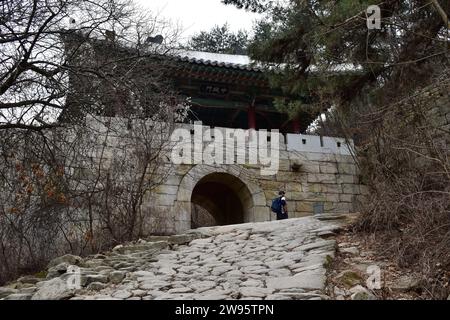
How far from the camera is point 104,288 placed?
4.96 m

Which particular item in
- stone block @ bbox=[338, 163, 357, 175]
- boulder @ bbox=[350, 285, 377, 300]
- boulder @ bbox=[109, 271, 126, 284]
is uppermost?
stone block @ bbox=[338, 163, 357, 175]

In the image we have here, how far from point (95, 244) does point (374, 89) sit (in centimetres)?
511

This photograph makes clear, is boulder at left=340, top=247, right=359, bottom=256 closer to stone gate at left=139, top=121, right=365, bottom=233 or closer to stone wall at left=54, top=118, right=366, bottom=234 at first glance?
stone wall at left=54, top=118, right=366, bottom=234

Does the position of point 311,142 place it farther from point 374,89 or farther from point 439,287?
point 439,287

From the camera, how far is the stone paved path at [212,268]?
4457mm

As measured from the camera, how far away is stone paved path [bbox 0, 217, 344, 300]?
14.6 ft

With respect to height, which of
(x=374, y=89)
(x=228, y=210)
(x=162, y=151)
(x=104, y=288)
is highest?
(x=374, y=89)

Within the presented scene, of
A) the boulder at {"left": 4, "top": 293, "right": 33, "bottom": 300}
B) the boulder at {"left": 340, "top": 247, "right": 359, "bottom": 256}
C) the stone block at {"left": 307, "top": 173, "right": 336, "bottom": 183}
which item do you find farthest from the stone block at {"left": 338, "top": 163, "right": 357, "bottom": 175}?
the boulder at {"left": 4, "top": 293, "right": 33, "bottom": 300}

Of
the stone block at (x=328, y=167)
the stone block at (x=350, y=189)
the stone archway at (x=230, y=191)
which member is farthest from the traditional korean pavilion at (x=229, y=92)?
the stone block at (x=350, y=189)

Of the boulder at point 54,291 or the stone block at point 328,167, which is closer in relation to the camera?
the boulder at point 54,291

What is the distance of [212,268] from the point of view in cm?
559

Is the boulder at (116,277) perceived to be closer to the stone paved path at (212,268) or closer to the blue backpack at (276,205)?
the stone paved path at (212,268)

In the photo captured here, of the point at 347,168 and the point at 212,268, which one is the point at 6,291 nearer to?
the point at 212,268

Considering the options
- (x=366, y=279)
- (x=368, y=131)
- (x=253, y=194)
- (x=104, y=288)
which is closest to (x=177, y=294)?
(x=104, y=288)
